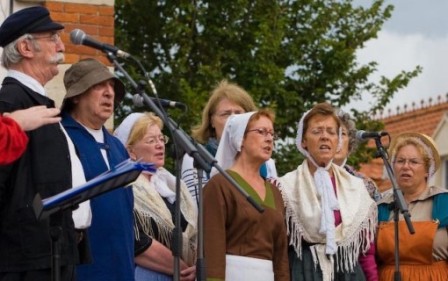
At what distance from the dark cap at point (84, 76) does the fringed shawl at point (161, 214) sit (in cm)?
88

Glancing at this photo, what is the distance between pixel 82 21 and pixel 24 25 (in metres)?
3.69

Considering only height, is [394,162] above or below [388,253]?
above

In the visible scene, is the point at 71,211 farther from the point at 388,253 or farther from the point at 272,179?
the point at 388,253

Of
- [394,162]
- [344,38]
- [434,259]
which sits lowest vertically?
[434,259]

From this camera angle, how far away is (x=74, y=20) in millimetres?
11086

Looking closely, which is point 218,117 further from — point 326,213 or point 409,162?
point 409,162

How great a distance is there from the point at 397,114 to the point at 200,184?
2858cm

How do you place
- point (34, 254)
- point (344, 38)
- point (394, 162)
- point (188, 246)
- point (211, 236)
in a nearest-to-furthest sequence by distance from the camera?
point (34, 254) → point (211, 236) → point (188, 246) → point (394, 162) → point (344, 38)

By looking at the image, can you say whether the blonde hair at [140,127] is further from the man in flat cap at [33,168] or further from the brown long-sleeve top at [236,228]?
the man in flat cap at [33,168]

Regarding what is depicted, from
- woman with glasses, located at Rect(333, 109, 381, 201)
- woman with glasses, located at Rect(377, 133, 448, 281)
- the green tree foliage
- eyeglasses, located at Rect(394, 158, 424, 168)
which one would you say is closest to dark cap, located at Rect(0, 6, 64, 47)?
woman with glasses, located at Rect(333, 109, 381, 201)

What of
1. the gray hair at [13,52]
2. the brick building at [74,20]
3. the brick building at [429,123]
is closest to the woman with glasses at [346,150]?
the brick building at [74,20]

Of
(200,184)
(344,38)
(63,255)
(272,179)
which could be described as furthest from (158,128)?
(344,38)

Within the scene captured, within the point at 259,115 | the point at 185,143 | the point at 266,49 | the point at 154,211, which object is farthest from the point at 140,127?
the point at 266,49

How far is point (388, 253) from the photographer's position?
927cm
